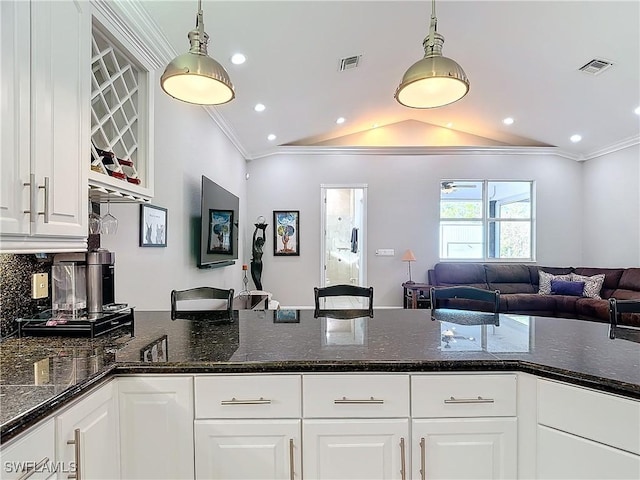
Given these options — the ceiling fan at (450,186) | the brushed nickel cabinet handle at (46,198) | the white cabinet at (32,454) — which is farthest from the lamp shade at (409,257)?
the white cabinet at (32,454)

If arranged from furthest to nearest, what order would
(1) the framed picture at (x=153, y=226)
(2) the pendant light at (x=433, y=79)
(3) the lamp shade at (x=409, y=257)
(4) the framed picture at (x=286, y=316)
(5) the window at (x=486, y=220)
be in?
(5) the window at (x=486, y=220)
(3) the lamp shade at (x=409, y=257)
(1) the framed picture at (x=153, y=226)
(4) the framed picture at (x=286, y=316)
(2) the pendant light at (x=433, y=79)

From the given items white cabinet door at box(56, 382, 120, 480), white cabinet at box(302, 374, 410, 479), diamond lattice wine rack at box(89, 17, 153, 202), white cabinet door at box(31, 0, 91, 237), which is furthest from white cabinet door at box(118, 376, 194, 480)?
diamond lattice wine rack at box(89, 17, 153, 202)

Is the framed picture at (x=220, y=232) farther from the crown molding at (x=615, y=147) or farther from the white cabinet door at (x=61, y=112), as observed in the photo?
the crown molding at (x=615, y=147)

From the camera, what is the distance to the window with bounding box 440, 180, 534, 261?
21.9 ft

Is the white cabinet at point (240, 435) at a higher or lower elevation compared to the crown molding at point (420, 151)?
lower

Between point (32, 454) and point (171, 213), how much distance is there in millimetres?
2388

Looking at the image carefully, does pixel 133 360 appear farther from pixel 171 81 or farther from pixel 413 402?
pixel 171 81

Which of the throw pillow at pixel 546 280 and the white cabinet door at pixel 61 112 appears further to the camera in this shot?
the throw pillow at pixel 546 280

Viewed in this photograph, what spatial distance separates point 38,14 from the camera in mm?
1203

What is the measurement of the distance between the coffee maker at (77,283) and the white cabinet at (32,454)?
0.81 meters

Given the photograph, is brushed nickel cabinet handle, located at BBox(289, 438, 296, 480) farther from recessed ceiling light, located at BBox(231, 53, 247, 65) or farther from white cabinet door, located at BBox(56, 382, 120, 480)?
recessed ceiling light, located at BBox(231, 53, 247, 65)

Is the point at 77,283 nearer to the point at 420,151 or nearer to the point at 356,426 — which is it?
the point at 356,426

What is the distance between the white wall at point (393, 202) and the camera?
6.57 meters

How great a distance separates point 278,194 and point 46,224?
5.40 metres
